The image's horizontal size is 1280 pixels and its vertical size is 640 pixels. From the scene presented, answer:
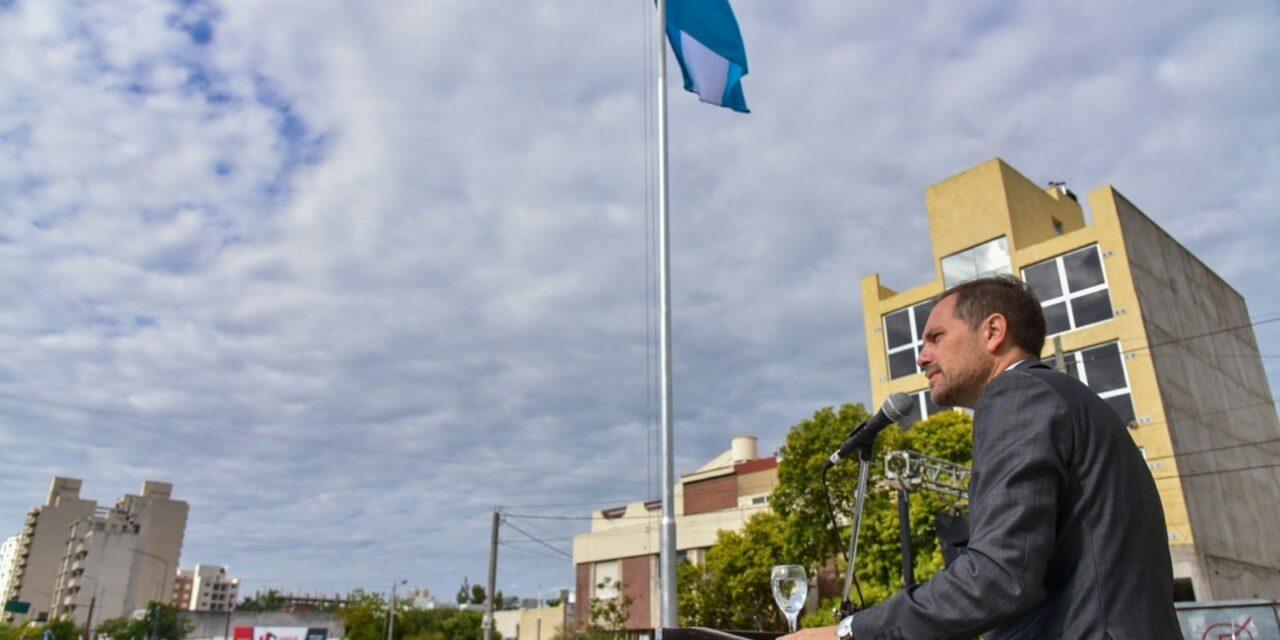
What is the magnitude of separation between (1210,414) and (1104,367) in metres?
4.81

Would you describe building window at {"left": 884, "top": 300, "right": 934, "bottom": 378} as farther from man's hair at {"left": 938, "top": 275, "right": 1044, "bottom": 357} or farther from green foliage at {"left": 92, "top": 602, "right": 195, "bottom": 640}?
green foliage at {"left": 92, "top": 602, "right": 195, "bottom": 640}

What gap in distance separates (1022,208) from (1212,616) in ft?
57.0

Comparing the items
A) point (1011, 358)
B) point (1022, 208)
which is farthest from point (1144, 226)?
point (1011, 358)

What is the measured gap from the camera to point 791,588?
2.99 metres

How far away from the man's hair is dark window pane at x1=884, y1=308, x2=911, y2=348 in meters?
28.7

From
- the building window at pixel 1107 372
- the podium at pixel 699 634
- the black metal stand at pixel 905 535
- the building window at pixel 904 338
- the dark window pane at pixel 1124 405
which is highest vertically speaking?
the building window at pixel 904 338

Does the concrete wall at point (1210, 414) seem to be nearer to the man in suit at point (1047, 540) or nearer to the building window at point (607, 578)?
the man in suit at point (1047, 540)

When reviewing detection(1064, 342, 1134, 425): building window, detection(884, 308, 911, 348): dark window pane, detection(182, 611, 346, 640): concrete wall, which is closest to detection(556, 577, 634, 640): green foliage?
detection(884, 308, 911, 348): dark window pane

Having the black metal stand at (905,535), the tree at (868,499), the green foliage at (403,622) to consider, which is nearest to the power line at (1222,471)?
the tree at (868,499)

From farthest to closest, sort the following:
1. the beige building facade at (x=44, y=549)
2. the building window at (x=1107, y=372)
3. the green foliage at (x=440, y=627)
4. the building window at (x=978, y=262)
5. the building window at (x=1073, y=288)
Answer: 1. the beige building facade at (x=44, y=549)
2. the green foliage at (x=440, y=627)
3. the building window at (x=978, y=262)
4. the building window at (x=1073, y=288)
5. the building window at (x=1107, y=372)

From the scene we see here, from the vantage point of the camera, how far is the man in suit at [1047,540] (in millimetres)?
1648

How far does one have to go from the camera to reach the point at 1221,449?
25.8 m

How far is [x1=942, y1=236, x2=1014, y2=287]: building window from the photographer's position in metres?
27.6

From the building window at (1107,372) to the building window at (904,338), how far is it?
203 inches
